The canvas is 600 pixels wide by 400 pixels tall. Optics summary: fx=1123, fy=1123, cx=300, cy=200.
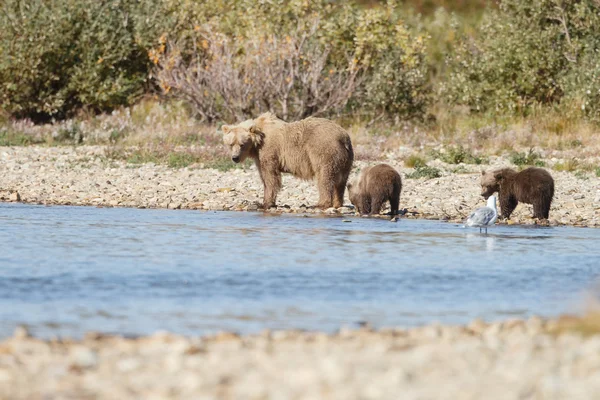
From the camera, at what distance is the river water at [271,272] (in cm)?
811

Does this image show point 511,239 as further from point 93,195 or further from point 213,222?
point 93,195

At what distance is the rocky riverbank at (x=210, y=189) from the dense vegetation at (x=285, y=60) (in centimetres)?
492

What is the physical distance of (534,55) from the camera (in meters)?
25.5

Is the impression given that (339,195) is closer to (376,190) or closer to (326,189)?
(326,189)

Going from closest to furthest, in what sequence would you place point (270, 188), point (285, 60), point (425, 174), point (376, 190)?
1. point (376, 190)
2. point (270, 188)
3. point (425, 174)
4. point (285, 60)

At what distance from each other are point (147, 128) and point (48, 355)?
18377 mm

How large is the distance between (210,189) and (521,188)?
5.37 m

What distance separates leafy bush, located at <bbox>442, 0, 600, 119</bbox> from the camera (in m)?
25.3

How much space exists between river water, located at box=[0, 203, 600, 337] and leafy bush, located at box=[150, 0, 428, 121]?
411 inches

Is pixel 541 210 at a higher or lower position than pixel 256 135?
lower

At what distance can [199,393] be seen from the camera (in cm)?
513

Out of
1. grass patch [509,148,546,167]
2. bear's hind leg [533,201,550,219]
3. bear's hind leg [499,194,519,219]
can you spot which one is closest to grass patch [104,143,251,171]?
grass patch [509,148,546,167]

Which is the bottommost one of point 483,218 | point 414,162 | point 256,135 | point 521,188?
point 414,162

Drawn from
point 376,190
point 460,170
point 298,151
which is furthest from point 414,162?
point 376,190
